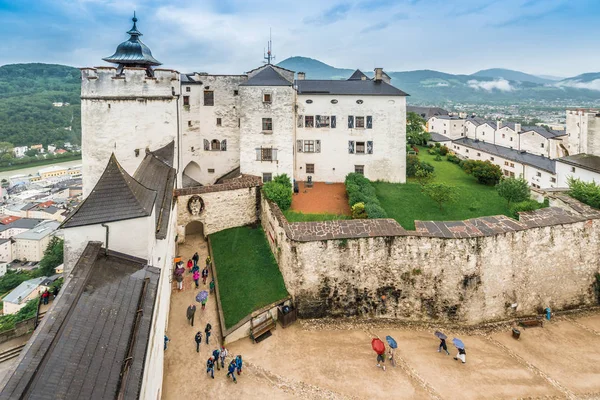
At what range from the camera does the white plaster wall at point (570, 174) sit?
26.3 meters

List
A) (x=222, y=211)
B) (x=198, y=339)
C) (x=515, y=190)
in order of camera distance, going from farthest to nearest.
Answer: (x=222, y=211) → (x=515, y=190) → (x=198, y=339)

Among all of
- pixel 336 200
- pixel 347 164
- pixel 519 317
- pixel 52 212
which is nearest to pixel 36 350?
pixel 336 200

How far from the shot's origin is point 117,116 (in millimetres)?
21438

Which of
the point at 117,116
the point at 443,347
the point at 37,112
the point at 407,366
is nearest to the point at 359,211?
the point at 443,347

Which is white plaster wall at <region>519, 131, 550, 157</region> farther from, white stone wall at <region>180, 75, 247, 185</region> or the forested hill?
the forested hill

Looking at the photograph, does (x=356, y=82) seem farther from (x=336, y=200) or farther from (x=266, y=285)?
(x=266, y=285)

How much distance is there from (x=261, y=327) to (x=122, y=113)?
622 inches

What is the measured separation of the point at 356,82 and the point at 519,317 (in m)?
22.4

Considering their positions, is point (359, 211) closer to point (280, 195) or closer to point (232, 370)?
point (280, 195)

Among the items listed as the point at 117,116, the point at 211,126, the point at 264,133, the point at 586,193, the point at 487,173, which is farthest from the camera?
the point at 211,126

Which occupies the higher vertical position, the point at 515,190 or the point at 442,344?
the point at 515,190

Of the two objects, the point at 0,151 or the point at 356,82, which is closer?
the point at 356,82

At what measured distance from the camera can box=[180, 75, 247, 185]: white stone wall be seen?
3089 centimetres

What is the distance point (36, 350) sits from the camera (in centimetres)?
689
